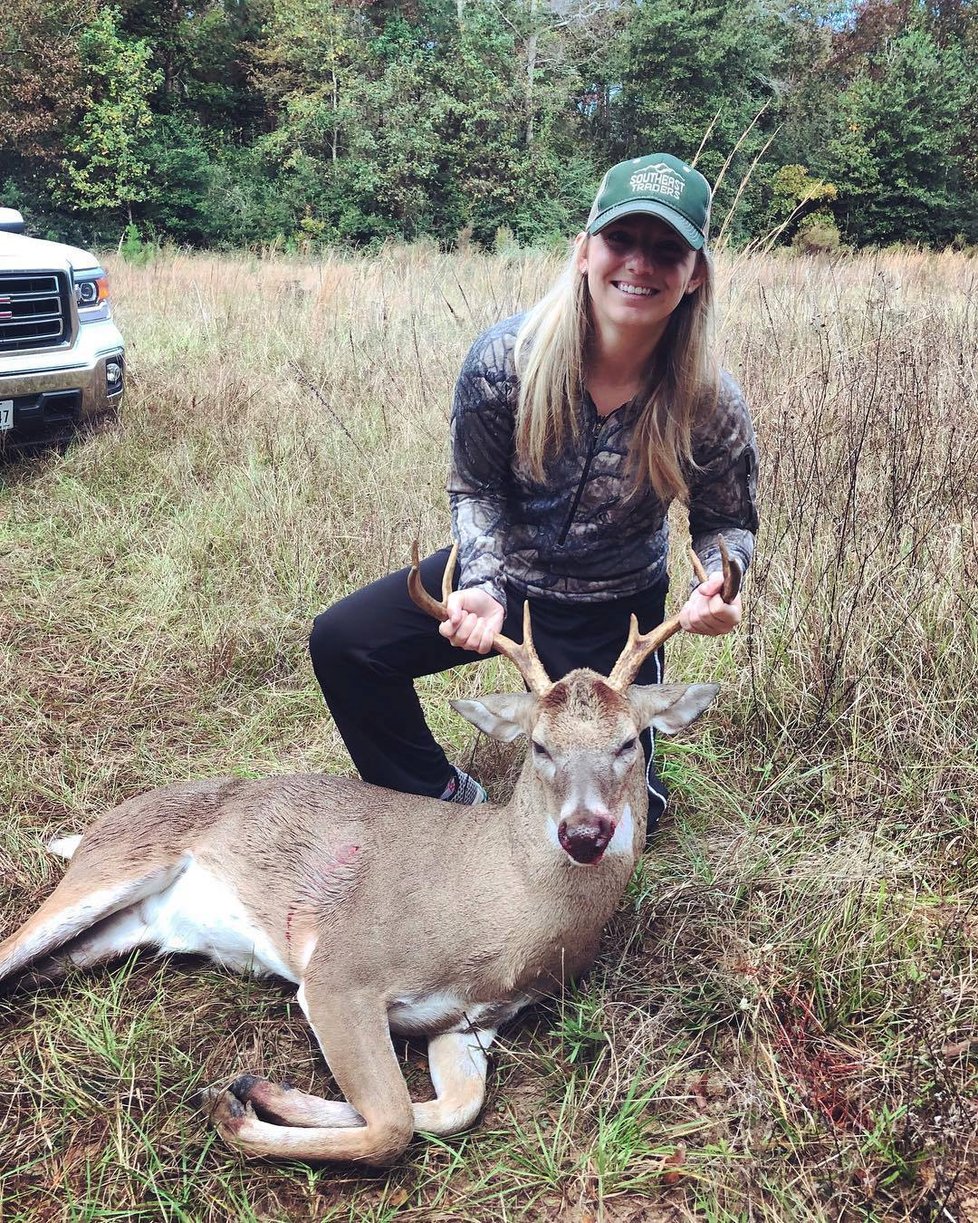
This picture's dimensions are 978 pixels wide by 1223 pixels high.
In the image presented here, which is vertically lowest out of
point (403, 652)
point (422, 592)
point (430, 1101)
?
point (430, 1101)

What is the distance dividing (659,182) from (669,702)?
115 cm

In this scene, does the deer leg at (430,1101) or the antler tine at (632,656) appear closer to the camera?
the deer leg at (430,1101)

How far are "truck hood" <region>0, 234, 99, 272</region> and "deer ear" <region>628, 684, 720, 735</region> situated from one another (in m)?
4.53

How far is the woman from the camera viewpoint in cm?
218

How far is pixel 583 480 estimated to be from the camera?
2.42 metres

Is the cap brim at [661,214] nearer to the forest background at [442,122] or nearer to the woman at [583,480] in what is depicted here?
the woman at [583,480]

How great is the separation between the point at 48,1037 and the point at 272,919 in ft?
1.71

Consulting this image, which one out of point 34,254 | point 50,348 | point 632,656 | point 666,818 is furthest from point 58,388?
point 632,656

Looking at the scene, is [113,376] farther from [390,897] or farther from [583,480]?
[390,897]

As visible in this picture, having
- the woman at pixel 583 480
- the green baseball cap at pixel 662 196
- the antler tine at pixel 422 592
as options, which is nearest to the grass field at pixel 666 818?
the woman at pixel 583 480

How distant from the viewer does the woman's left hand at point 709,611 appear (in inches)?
81.6

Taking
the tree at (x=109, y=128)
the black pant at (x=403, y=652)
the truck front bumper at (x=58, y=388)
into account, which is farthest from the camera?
the tree at (x=109, y=128)

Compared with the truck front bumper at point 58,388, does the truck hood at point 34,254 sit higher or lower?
higher

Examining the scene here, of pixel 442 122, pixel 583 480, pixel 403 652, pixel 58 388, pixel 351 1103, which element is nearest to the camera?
pixel 351 1103
